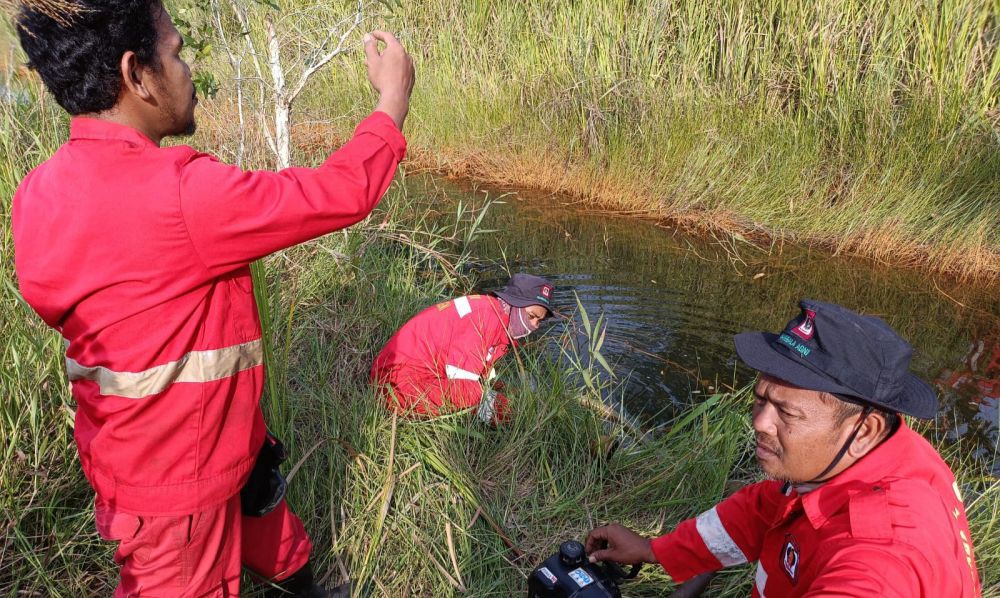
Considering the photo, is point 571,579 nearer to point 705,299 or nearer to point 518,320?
point 518,320

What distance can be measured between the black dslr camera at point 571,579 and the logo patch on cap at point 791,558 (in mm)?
391

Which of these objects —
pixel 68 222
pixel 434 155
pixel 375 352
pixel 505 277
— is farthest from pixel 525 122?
pixel 68 222

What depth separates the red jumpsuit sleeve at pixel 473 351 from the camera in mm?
3227

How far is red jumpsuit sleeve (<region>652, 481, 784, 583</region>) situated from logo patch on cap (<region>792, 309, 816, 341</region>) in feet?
1.54

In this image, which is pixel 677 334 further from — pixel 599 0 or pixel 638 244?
pixel 599 0

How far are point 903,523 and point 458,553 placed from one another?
152 centimetres

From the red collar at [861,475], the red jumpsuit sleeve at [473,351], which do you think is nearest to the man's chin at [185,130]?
the red collar at [861,475]

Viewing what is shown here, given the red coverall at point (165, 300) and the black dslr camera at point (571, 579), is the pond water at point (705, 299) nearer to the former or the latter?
the black dslr camera at point (571, 579)

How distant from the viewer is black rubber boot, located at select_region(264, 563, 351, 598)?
1.93 metres

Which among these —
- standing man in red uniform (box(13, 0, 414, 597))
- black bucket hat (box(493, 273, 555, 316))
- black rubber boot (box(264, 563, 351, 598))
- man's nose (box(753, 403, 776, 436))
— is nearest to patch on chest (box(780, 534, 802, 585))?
man's nose (box(753, 403, 776, 436))

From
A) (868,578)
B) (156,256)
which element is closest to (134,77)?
(156,256)

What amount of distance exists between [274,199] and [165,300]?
0.30 m

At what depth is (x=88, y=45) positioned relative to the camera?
4.00ft

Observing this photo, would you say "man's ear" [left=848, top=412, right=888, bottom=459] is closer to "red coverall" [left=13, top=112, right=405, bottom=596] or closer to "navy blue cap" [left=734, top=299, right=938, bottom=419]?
"navy blue cap" [left=734, top=299, right=938, bottom=419]
